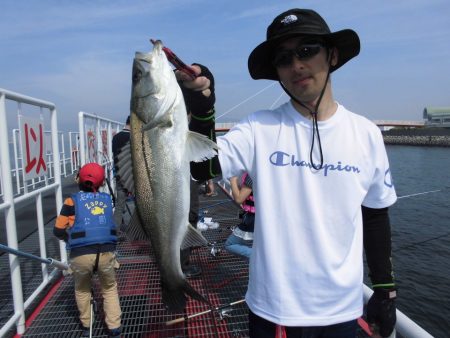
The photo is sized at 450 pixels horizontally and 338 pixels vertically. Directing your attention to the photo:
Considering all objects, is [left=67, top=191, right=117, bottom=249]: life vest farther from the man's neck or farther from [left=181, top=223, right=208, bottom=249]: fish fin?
the man's neck

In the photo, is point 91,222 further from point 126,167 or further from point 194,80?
point 194,80

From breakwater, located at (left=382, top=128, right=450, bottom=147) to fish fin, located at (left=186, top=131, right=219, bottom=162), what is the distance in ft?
220

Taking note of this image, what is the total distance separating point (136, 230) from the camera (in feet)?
5.95

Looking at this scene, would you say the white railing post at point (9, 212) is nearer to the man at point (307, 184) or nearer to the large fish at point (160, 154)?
the large fish at point (160, 154)

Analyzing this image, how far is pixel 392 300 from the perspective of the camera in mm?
2064

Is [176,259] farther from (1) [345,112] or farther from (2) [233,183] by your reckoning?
(2) [233,183]

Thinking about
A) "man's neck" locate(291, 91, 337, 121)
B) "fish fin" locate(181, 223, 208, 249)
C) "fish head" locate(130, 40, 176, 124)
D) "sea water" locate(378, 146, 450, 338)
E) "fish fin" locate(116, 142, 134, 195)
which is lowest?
"sea water" locate(378, 146, 450, 338)

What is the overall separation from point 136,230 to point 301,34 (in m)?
1.30

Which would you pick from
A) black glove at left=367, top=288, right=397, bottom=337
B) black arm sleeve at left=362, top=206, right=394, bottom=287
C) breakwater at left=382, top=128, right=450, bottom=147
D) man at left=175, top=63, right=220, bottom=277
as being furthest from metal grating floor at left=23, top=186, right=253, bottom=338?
breakwater at left=382, top=128, right=450, bottom=147

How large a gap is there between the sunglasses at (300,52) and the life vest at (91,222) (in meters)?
2.57

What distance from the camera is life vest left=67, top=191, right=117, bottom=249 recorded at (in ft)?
11.6

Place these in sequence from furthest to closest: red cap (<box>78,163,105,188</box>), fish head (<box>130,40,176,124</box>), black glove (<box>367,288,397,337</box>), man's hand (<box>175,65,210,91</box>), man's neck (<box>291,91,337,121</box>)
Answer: red cap (<box>78,163,105,188</box>) < black glove (<box>367,288,397,337</box>) < man's neck (<box>291,91,337,121</box>) < man's hand (<box>175,65,210,91</box>) < fish head (<box>130,40,176,124</box>)

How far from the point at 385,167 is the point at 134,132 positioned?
1357 mm

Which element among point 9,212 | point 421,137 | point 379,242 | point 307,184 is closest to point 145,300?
point 9,212
